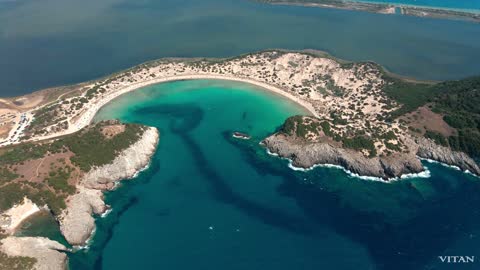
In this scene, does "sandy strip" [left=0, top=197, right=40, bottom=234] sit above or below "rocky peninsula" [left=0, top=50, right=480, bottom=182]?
below

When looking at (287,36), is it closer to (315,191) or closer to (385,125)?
(385,125)

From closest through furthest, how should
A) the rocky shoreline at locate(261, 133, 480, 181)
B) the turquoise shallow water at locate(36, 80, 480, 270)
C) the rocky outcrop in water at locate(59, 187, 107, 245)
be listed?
the turquoise shallow water at locate(36, 80, 480, 270), the rocky outcrop in water at locate(59, 187, 107, 245), the rocky shoreline at locate(261, 133, 480, 181)

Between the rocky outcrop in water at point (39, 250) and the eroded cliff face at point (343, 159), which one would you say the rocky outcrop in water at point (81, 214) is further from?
the eroded cliff face at point (343, 159)

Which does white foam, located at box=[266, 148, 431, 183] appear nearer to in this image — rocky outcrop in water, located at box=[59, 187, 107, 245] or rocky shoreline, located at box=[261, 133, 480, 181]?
rocky shoreline, located at box=[261, 133, 480, 181]

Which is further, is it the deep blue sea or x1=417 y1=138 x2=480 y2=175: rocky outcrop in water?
the deep blue sea

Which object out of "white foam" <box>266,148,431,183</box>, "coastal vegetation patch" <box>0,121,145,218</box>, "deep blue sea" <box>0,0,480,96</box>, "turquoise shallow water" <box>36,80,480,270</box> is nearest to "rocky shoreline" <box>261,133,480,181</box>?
"white foam" <box>266,148,431,183</box>

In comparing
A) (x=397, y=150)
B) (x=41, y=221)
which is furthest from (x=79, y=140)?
(x=397, y=150)

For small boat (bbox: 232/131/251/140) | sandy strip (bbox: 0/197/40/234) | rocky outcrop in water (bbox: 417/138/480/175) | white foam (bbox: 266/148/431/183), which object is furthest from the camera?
small boat (bbox: 232/131/251/140)
